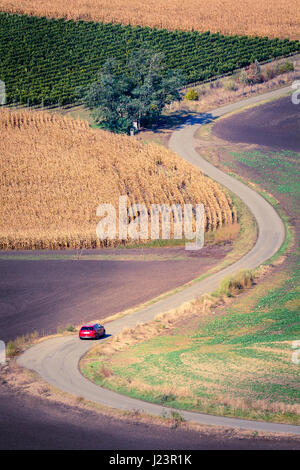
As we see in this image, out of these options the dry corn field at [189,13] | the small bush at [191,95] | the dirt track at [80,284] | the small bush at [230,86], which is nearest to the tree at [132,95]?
the small bush at [191,95]

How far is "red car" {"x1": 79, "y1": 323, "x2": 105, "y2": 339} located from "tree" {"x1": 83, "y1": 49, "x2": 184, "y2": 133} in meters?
48.1

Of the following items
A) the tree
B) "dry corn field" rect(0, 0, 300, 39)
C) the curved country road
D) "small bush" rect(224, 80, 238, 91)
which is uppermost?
"dry corn field" rect(0, 0, 300, 39)

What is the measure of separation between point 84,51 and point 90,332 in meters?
77.9

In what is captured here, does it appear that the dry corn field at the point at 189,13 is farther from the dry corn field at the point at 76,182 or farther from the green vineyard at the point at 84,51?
the dry corn field at the point at 76,182

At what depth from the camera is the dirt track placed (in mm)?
39513

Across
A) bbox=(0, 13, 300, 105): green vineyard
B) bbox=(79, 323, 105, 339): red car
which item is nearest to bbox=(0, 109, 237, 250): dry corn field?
bbox=(0, 13, 300, 105): green vineyard

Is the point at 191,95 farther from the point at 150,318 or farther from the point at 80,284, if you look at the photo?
the point at 150,318

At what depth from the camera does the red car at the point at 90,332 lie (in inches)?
1390

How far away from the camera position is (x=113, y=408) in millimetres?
26031

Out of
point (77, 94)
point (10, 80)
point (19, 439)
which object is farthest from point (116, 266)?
point (10, 80)

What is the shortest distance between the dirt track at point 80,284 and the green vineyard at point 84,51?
45.0 meters

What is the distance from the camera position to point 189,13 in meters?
120

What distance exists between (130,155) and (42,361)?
1693 inches

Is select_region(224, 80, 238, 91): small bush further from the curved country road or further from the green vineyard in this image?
the curved country road
